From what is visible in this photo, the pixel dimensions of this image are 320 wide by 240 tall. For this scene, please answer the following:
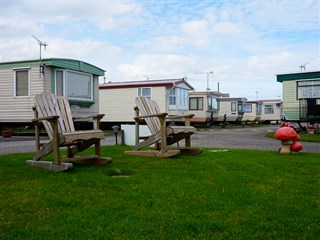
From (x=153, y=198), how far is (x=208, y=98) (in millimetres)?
21716

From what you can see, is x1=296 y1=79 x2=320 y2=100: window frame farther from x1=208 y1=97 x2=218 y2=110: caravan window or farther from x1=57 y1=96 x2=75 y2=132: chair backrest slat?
x1=57 y1=96 x2=75 y2=132: chair backrest slat

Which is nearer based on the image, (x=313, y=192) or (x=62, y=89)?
(x=313, y=192)

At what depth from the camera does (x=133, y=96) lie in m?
19.7

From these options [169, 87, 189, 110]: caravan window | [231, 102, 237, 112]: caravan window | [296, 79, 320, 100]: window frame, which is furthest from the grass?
[231, 102, 237, 112]: caravan window

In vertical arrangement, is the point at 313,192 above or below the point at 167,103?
below

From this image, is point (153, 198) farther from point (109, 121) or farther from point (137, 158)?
point (109, 121)

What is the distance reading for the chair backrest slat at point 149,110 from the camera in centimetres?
662

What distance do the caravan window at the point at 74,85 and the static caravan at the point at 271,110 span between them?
2658cm

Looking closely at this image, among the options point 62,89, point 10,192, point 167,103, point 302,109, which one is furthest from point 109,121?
point 10,192

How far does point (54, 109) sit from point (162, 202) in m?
2.85

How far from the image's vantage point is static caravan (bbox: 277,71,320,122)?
15.4 meters

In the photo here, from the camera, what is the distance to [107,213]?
9.35ft

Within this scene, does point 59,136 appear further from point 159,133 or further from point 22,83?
point 22,83

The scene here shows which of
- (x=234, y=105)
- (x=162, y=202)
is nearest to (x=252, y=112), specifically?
(x=234, y=105)
